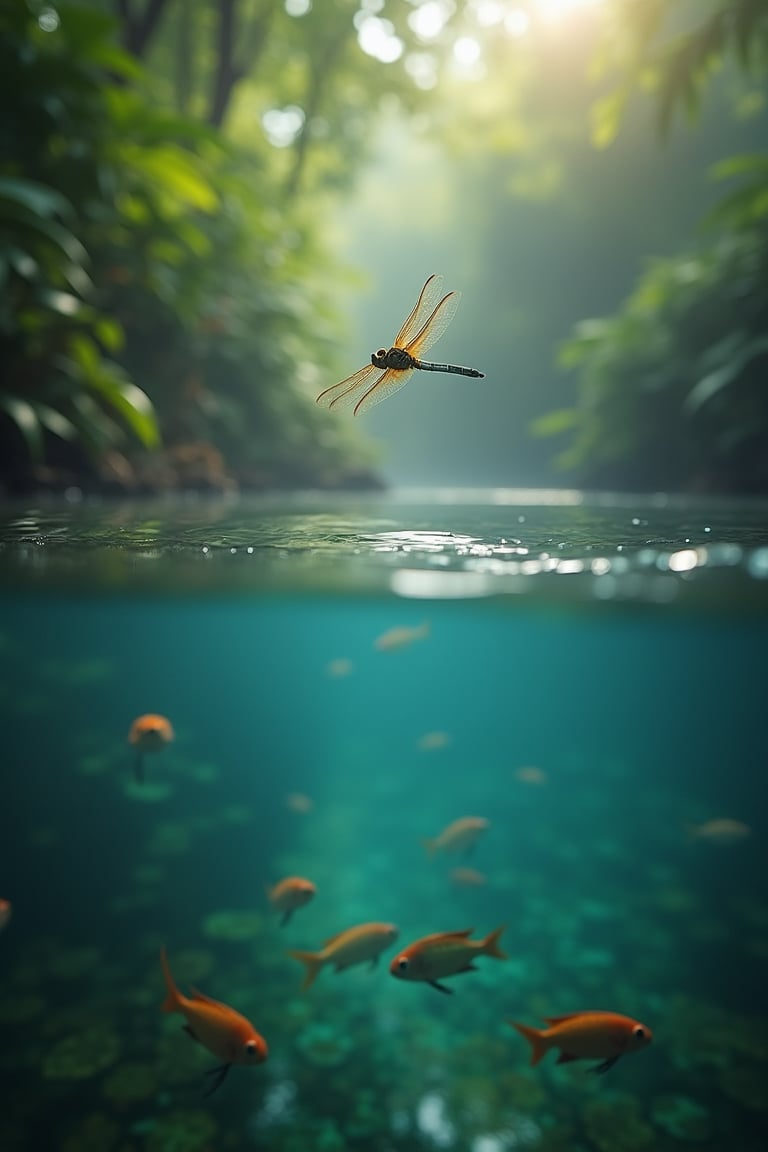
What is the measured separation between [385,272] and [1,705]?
1994 cm

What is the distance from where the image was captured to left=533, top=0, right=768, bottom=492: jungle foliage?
812cm

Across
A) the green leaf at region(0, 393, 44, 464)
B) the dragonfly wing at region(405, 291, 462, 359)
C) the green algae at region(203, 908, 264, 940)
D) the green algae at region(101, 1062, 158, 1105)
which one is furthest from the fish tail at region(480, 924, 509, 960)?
the green leaf at region(0, 393, 44, 464)

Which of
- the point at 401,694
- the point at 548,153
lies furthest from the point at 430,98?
the point at 401,694

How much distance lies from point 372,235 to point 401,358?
27482 mm

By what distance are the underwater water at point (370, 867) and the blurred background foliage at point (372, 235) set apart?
239 centimetres

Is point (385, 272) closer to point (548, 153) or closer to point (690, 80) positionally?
point (548, 153)

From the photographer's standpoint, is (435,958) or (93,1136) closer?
(435,958)

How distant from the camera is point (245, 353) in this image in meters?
12.5

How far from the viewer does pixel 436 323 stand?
2.68 metres

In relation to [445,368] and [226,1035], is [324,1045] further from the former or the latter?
[445,368]

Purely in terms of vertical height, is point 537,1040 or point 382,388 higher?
point 382,388

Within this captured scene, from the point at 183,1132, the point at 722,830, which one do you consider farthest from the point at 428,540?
the point at 183,1132

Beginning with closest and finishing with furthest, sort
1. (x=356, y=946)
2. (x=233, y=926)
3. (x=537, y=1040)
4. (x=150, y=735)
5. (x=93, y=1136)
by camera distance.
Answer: (x=537, y=1040) → (x=356, y=946) → (x=150, y=735) → (x=93, y=1136) → (x=233, y=926)

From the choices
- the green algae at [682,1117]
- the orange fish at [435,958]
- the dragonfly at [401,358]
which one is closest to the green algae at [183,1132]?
the orange fish at [435,958]
